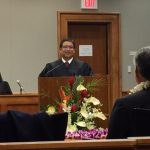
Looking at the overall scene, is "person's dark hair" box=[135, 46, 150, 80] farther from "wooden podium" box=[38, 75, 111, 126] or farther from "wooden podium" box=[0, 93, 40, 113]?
"wooden podium" box=[0, 93, 40, 113]

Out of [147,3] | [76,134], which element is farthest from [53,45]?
[76,134]

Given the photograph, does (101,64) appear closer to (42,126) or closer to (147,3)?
(147,3)

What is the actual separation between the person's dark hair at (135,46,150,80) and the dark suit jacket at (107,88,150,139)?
0.13 meters

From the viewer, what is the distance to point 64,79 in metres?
3.47

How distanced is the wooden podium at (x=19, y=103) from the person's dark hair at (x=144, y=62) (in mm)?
2734

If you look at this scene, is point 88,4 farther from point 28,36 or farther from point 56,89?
point 56,89

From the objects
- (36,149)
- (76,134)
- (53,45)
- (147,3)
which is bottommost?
(76,134)

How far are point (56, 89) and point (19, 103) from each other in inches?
66.9

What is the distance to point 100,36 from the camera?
7809 mm

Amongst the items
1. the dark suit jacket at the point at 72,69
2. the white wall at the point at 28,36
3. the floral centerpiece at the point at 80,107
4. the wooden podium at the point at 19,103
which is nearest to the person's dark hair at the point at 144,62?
the floral centerpiece at the point at 80,107

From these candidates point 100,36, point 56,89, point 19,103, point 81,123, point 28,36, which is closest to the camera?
point 81,123

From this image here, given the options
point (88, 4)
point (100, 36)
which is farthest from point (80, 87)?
point (100, 36)

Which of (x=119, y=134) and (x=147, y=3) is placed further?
(x=147, y=3)

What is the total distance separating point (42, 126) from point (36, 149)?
337 millimetres
